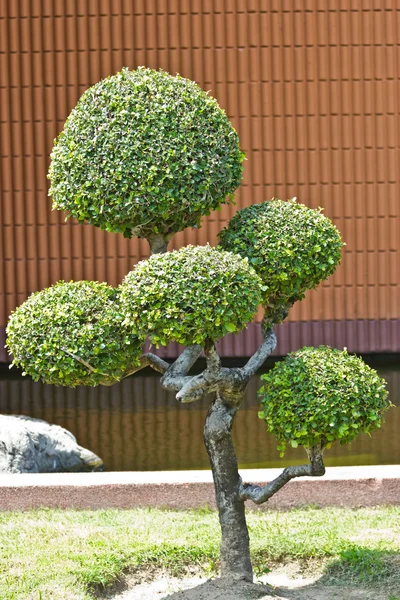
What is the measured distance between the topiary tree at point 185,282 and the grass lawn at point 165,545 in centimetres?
45

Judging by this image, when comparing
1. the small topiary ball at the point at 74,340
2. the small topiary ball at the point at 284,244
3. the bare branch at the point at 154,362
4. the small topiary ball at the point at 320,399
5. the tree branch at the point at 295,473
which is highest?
the small topiary ball at the point at 284,244

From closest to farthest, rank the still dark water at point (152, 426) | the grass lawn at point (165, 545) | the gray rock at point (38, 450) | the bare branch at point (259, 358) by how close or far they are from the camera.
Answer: the bare branch at point (259, 358) < the grass lawn at point (165, 545) < the gray rock at point (38, 450) < the still dark water at point (152, 426)

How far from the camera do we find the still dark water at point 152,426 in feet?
20.8

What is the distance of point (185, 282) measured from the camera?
355 cm

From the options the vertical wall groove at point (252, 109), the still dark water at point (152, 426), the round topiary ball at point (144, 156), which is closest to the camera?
the round topiary ball at point (144, 156)

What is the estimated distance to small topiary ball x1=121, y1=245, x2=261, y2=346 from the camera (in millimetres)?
3537

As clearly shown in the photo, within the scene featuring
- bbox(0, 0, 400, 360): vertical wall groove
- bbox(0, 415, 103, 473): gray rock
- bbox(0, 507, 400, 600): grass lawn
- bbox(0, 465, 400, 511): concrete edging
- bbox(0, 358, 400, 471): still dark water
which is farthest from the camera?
bbox(0, 0, 400, 360): vertical wall groove

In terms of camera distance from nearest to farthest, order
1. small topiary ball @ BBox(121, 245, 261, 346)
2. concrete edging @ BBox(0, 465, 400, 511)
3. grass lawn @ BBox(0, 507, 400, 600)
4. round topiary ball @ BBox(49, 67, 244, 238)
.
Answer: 1. small topiary ball @ BBox(121, 245, 261, 346)
2. round topiary ball @ BBox(49, 67, 244, 238)
3. grass lawn @ BBox(0, 507, 400, 600)
4. concrete edging @ BBox(0, 465, 400, 511)

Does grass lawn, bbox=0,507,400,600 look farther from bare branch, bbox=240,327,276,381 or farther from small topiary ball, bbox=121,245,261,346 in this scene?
small topiary ball, bbox=121,245,261,346

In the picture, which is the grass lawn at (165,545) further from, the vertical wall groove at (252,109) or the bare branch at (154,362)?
the vertical wall groove at (252,109)

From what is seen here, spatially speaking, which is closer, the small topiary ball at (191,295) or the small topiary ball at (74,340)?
the small topiary ball at (191,295)

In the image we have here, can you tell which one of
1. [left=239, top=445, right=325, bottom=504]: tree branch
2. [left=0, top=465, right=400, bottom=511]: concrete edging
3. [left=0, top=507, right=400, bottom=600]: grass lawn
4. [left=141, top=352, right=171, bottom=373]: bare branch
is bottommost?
[left=0, top=507, right=400, bottom=600]: grass lawn

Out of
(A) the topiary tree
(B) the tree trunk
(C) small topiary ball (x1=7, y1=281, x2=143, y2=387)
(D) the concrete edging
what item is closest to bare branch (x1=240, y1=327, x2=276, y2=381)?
(A) the topiary tree

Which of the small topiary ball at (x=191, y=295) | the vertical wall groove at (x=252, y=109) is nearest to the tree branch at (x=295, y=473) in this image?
the small topiary ball at (x=191, y=295)
